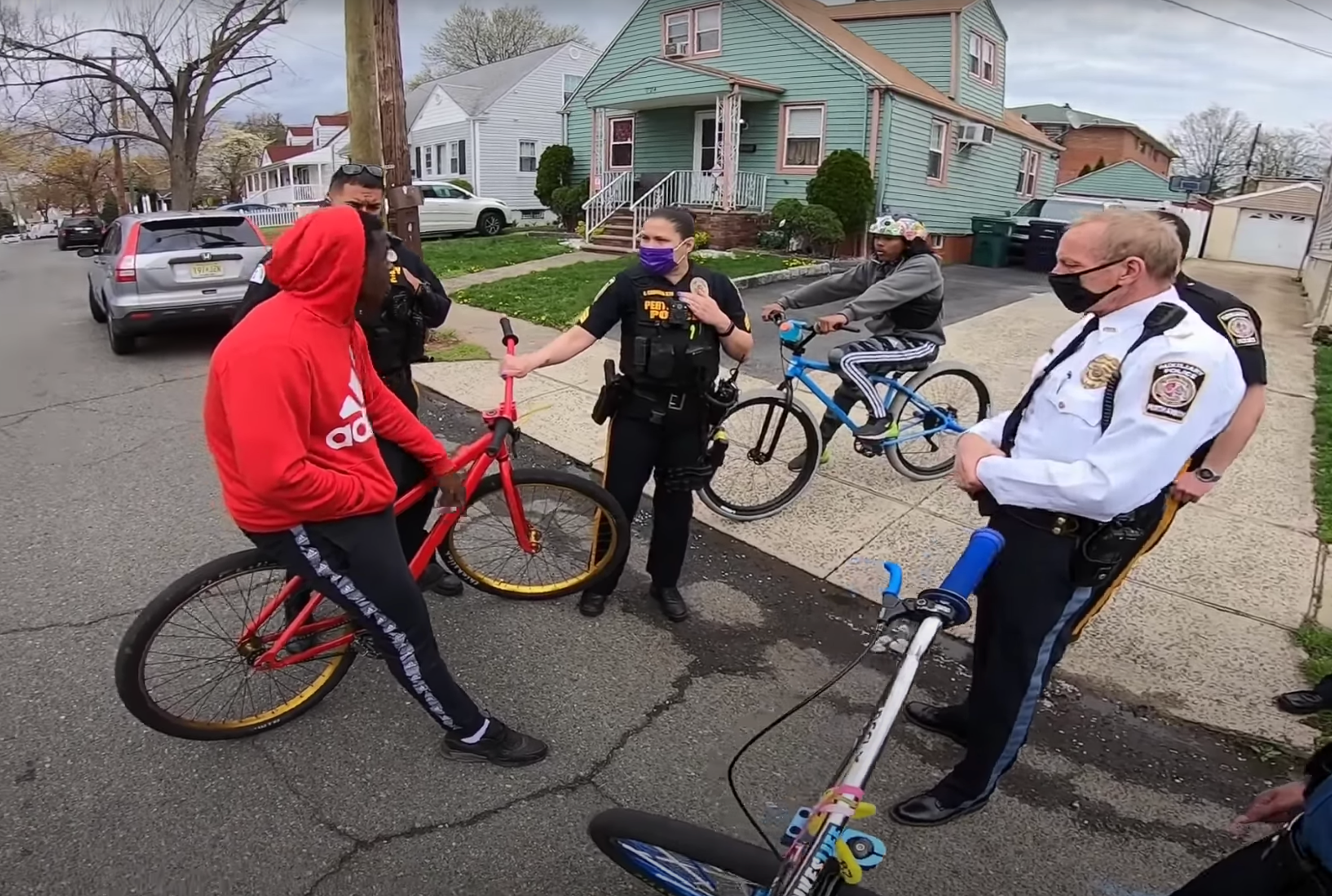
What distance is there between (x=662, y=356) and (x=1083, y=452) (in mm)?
1648

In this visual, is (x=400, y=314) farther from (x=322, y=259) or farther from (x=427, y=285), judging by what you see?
(x=322, y=259)

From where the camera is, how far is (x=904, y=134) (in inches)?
703

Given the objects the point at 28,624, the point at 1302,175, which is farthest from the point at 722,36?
the point at 1302,175

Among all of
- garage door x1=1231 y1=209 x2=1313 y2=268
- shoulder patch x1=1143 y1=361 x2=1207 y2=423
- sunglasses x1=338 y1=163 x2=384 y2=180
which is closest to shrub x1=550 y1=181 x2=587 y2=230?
sunglasses x1=338 y1=163 x2=384 y2=180

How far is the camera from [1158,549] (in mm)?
4461

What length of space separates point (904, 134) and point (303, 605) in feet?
59.1

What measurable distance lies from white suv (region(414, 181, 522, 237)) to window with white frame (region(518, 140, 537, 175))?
25.7ft

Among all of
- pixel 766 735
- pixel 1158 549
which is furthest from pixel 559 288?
pixel 766 735

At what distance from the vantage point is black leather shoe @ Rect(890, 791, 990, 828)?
251 cm

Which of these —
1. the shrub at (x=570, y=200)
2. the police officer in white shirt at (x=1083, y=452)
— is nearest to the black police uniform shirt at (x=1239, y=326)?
the police officer in white shirt at (x=1083, y=452)

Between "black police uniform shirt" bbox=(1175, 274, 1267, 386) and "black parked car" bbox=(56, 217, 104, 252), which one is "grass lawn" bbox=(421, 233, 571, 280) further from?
"black parked car" bbox=(56, 217, 104, 252)

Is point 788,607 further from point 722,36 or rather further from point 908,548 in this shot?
point 722,36

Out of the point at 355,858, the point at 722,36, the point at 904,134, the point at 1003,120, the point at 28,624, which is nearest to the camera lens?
the point at 355,858

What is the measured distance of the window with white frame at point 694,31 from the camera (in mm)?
19109
